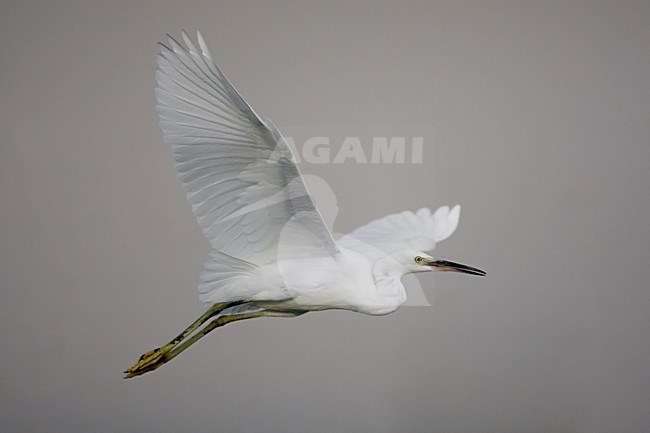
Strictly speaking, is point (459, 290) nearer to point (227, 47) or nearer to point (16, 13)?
point (227, 47)

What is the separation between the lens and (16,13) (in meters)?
2.35

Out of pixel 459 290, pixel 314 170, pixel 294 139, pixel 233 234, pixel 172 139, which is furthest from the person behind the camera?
pixel 459 290

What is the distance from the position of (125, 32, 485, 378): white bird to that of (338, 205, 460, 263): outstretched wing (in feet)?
0.75

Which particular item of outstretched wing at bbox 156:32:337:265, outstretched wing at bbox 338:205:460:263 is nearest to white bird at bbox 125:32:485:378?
outstretched wing at bbox 156:32:337:265

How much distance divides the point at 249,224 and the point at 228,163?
0.14 meters

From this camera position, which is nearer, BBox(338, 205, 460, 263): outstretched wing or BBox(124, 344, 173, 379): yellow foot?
BBox(124, 344, 173, 379): yellow foot

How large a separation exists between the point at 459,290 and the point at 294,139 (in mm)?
878

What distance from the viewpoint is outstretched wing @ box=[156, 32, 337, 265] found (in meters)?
1.26

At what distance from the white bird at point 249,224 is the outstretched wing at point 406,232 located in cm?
23

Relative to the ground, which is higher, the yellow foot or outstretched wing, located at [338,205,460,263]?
outstretched wing, located at [338,205,460,263]

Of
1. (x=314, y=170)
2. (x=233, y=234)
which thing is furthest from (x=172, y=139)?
(x=314, y=170)

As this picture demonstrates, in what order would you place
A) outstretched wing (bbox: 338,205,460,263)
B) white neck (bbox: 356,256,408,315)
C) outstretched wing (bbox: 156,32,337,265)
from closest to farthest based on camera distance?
outstretched wing (bbox: 156,32,337,265), white neck (bbox: 356,256,408,315), outstretched wing (bbox: 338,205,460,263)

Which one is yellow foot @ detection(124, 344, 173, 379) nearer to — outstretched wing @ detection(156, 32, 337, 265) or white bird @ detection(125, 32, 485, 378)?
white bird @ detection(125, 32, 485, 378)

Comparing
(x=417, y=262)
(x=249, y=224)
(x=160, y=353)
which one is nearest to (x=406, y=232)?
(x=417, y=262)
